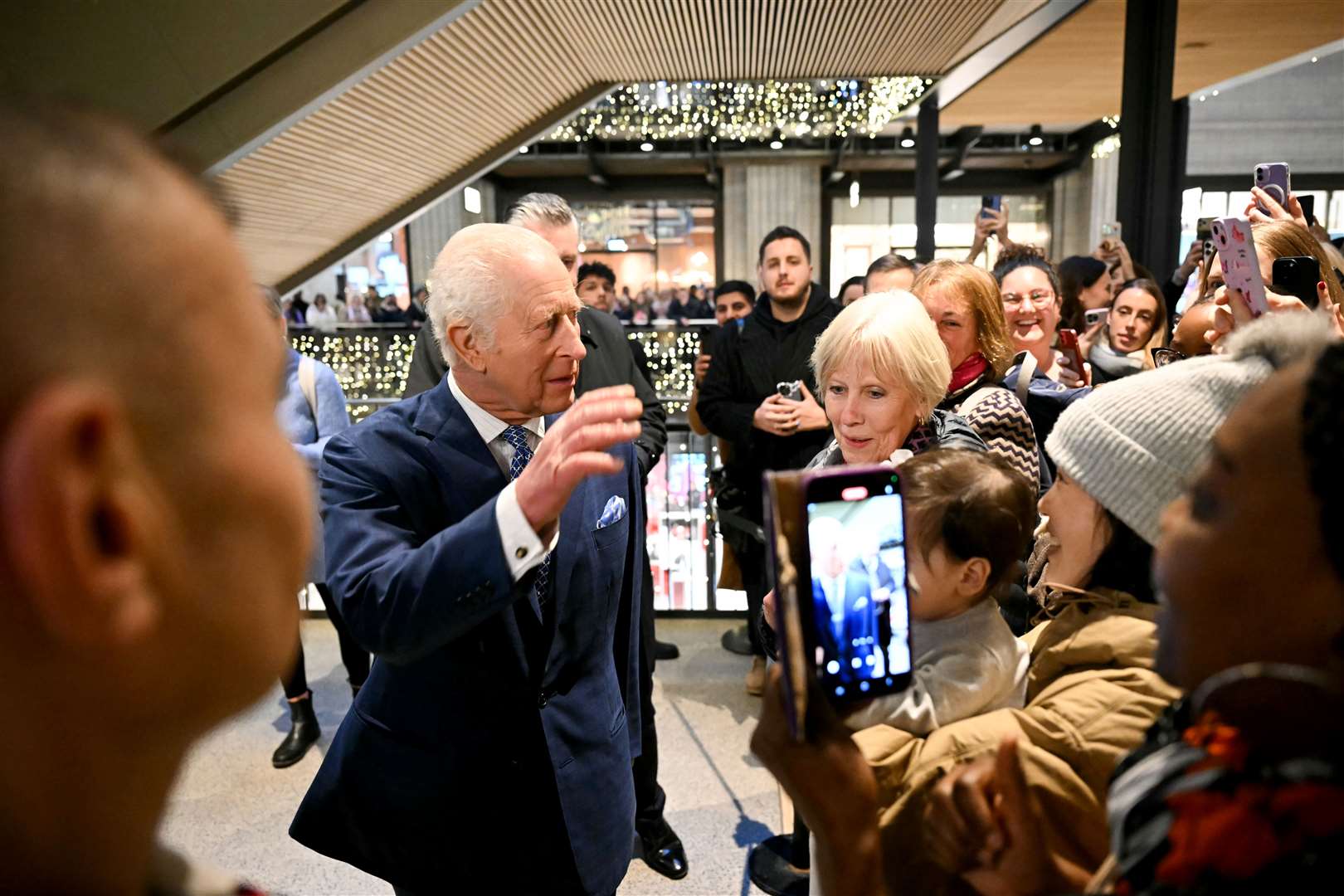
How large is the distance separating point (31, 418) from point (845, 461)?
5.59 ft

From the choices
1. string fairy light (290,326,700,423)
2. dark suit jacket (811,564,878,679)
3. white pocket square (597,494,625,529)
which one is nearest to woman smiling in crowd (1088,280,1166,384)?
white pocket square (597,494,625,529)

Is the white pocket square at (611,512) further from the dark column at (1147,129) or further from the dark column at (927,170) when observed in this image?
the dark column at (927,170)

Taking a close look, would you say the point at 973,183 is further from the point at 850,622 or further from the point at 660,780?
the point at 850,622

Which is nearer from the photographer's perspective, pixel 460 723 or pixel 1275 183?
pixel 460 723

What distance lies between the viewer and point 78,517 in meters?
0.41

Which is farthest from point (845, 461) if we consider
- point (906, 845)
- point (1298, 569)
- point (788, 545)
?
point (1298, 569)

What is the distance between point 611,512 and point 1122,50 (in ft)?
20.3

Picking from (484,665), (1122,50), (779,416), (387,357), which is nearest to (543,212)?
(779,416)

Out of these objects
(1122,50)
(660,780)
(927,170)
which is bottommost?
(660,780)

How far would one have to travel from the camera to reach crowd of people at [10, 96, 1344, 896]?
44 centimetres

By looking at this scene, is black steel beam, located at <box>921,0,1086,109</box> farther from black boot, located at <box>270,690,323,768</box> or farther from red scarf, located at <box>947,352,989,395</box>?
black boot, located at <box>270,690,323,768</box>

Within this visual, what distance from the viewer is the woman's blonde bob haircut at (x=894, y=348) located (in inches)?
74.8

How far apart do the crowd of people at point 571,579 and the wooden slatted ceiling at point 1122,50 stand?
12.3 ft

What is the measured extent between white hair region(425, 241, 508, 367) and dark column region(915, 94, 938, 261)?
733 centimetres
